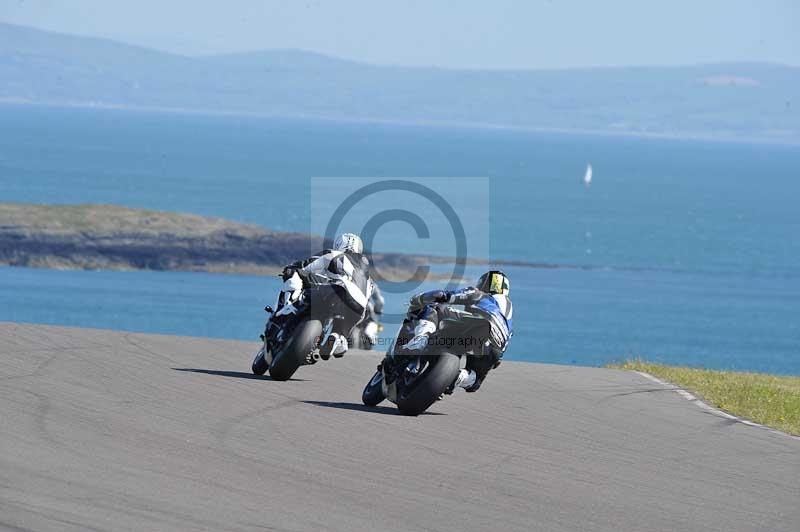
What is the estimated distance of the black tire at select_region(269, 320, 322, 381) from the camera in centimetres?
1603

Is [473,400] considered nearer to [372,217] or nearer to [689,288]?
[689,288]

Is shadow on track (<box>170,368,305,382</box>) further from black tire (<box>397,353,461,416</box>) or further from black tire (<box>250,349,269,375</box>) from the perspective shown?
black tire (<box>397,353,461,416</box>)

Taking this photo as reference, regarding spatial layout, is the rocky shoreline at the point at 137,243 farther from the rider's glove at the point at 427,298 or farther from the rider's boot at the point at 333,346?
the rider's glove at the point at 427,298

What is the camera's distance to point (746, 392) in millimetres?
18812

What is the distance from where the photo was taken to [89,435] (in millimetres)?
11719

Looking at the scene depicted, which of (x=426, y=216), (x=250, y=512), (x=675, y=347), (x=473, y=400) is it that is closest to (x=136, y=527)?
(x=250, y=512)

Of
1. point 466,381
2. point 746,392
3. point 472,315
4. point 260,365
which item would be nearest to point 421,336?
point 472,315

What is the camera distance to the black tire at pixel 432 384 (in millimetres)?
13789

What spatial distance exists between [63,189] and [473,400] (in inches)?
7343

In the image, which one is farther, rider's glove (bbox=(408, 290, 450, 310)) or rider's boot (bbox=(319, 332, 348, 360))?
rider's boot (bbox=(319, 332, 348, 360))

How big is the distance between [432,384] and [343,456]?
7.46 feet

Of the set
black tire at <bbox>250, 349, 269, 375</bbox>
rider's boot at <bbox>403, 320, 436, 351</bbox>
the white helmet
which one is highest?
the white helmet

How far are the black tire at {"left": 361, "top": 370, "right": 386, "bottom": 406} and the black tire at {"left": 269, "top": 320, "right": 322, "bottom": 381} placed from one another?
3.85 ft
